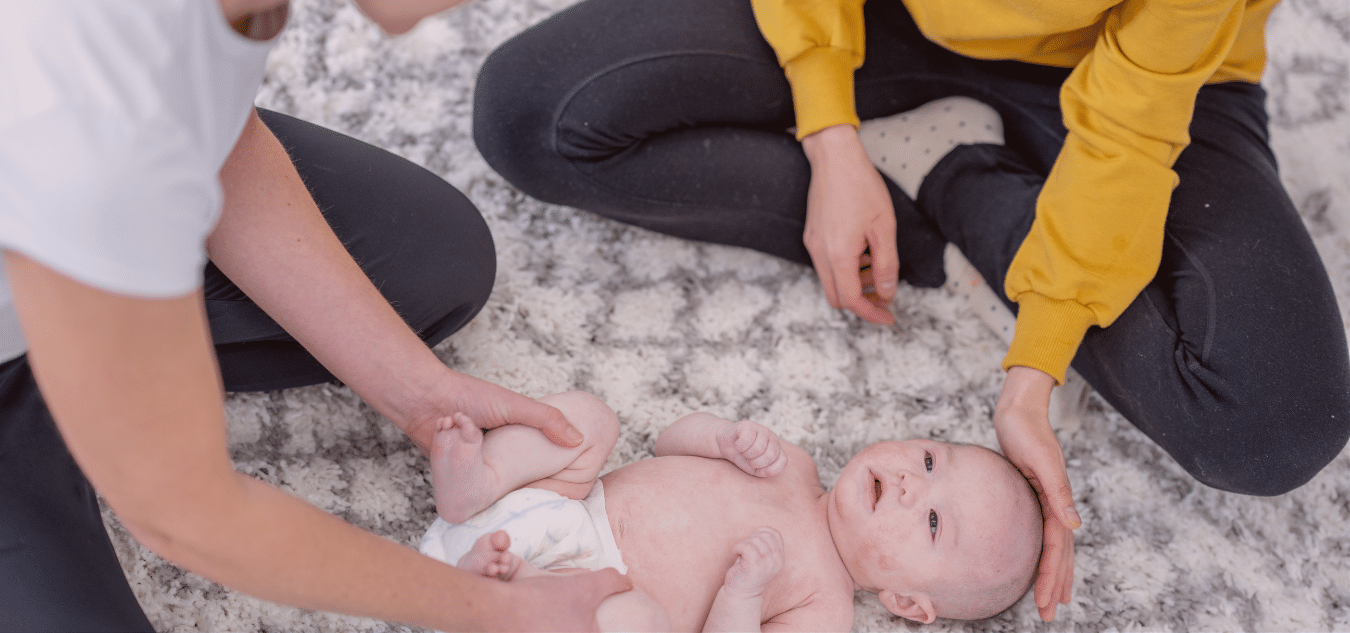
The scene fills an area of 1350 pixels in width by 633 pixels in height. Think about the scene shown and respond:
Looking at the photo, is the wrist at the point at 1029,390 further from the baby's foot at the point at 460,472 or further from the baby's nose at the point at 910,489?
the baby's foot at the point at 460,472

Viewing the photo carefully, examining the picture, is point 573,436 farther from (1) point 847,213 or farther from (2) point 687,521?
(1) point 847,213

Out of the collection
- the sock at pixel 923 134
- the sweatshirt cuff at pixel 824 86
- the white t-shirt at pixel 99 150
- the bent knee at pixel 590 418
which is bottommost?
the bent knee at pixel 590 418

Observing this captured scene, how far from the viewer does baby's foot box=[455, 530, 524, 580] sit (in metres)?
0.73

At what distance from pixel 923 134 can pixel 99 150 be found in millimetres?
994

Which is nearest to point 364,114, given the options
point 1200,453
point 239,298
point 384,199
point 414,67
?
point 414,67

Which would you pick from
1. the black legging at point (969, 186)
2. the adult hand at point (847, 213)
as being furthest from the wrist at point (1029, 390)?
the adult hand at point (847, 213)

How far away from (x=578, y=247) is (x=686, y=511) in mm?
467

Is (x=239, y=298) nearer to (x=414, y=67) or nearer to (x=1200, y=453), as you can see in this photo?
(x=414, y=67)

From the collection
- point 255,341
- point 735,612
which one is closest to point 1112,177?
point 735,612

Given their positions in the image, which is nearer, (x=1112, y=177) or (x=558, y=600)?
(x=558, y=600)

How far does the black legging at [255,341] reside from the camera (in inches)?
26.7

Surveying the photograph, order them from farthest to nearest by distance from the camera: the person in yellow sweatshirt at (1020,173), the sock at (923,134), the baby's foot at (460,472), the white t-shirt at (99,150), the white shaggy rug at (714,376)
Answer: the sock at (923,134), the white shaggy rug at (714,376), the person in yellow sweatshirt at (1020,173), the baby's foot at (460,472), the white t-shirt at (99,150)

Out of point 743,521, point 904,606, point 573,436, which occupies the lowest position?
point 904,606

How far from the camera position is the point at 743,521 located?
89cm
